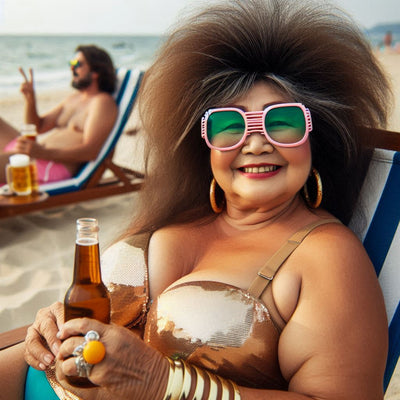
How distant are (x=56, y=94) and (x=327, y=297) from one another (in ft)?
51.9

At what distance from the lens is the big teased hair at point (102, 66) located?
4.51 meters

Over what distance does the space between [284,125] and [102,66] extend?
3467 millimetres

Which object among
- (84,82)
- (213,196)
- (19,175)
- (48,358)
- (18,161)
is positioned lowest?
(19,175)

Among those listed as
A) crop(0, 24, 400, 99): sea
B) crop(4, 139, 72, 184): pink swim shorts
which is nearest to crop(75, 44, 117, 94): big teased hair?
crop(4, 139, 72, 184): pink swim shorts

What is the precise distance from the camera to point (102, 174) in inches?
180

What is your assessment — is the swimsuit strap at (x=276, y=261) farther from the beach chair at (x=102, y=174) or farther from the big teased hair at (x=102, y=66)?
the big teased hair at (x=102, y=66)

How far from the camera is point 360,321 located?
1160mm

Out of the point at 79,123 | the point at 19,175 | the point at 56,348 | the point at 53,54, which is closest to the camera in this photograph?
the point at 56,348

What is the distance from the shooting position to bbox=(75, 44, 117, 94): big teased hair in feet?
14.8

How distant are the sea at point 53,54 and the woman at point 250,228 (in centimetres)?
1575

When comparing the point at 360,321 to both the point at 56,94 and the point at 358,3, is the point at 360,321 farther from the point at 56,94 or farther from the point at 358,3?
the point at 358,3

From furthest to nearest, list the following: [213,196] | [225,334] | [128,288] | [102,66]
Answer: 1. [102,66]
2. [213,196]
3. [128,288]
4. [225,334]

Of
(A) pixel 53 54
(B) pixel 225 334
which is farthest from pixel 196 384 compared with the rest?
(A) pixel 53 54

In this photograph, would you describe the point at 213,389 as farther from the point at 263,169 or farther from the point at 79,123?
the point at 79,123
